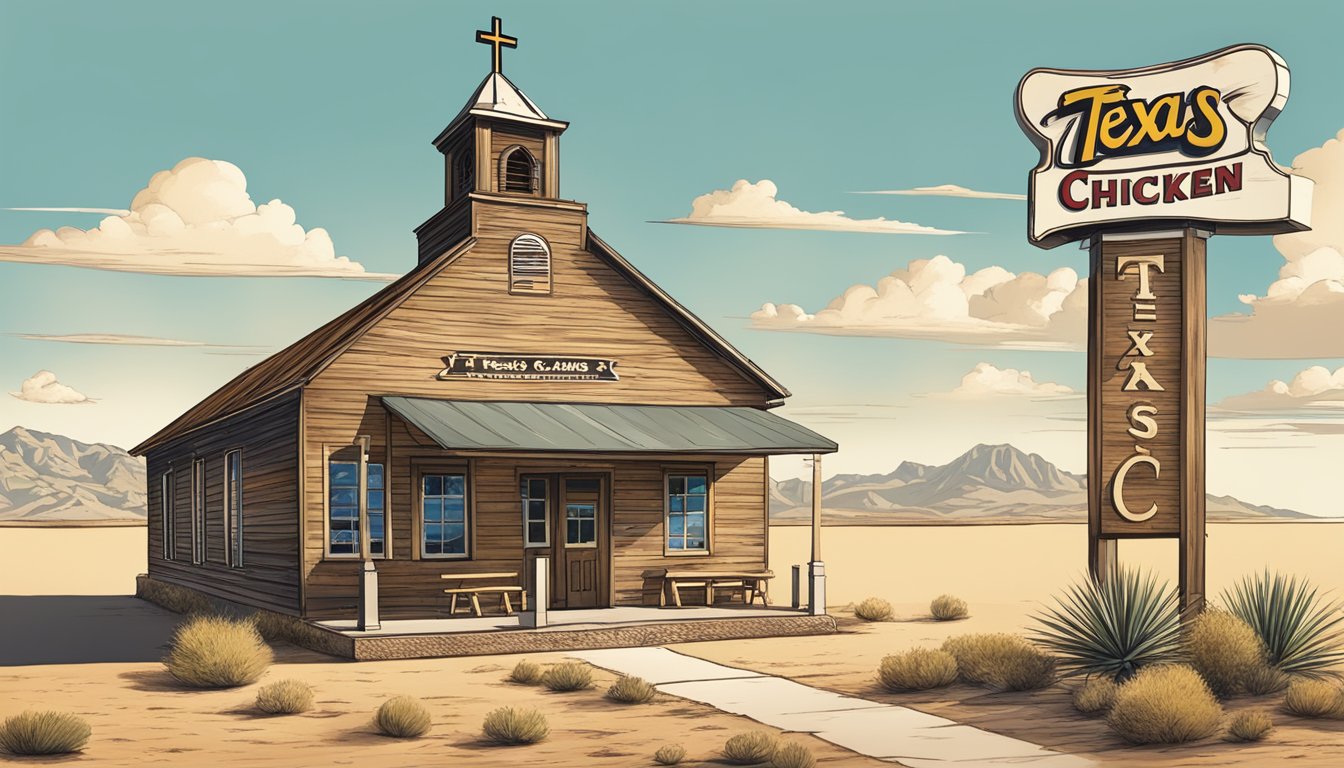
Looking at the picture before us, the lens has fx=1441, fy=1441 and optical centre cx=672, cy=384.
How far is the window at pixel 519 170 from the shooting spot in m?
23.5

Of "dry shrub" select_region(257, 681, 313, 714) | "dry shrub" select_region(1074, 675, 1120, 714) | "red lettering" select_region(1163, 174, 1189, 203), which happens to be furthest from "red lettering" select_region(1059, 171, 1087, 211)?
"dry shrub" select_region(257, 681, 313, 714)

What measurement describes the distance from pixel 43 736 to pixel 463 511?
10.1 m

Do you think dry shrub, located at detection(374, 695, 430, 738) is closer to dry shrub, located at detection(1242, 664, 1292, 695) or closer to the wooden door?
dry shrub, located at detection(1242, 664, 1292, 695)

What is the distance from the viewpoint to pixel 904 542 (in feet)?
257

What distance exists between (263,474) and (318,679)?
720 centimetres

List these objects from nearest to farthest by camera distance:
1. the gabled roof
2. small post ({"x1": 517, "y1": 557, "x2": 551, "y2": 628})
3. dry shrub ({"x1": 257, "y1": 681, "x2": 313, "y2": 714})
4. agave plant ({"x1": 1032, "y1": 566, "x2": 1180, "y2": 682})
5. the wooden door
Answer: dry shrub ({"x1": 257, "y1": 681, "x2": 313, "y2": 714}) < agave plant ({"x1": 1032, "y1": 566, "x2": 1180, "y2": 682}) < small post ({"x1": 517, "y1": 557, "x2": 551, "y2": 628}) < the gabled roof < the wooden door

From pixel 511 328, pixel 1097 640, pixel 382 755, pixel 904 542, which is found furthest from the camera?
pixel 904 542

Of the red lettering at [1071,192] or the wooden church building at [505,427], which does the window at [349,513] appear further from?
the red lettering at [1071,192]

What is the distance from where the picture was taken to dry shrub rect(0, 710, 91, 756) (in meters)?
11.6

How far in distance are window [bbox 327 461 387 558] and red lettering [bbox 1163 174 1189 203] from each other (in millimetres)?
11366

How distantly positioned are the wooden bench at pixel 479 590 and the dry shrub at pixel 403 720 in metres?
7.77

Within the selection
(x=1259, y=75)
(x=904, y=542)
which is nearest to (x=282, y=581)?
(x=1259, y=75)

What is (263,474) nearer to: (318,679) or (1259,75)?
(318,679)

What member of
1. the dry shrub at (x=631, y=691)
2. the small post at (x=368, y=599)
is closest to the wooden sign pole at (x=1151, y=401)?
the dry shrub at (x=631, y=691)
